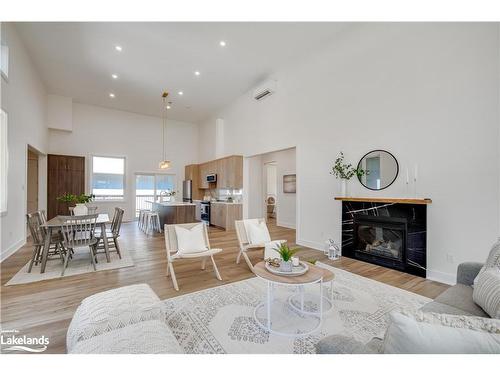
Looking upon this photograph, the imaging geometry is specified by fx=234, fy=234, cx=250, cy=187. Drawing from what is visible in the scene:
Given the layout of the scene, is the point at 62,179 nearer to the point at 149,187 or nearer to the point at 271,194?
the point at 149,187

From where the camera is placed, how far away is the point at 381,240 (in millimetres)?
4016

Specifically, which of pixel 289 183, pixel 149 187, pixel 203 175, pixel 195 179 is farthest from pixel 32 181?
pixel 289 183

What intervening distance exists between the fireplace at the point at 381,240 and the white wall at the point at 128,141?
7785mm

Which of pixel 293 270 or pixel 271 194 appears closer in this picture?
pixel 293 270

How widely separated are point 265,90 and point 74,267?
5532mm

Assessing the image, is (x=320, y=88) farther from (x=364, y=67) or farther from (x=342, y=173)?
(x=342, y=173)

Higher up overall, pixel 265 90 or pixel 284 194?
pixel 265 90

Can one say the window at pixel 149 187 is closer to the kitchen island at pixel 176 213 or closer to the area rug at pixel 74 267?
the kitchen island at pixel 176 213

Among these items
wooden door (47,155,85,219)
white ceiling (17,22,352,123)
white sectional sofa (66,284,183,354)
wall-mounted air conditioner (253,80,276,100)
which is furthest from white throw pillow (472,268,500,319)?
wooden door (47,155,85,219)

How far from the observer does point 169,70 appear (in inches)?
231

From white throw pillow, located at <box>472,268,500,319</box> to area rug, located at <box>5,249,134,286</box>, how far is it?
4.23 meters

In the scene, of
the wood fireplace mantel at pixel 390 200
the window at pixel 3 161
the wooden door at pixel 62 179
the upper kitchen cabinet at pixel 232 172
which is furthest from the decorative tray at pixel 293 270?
the wooden door at pixel 62 179

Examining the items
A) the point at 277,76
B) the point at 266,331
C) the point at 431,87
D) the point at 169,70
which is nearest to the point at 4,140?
the point at 169,70

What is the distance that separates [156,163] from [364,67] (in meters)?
7.95
